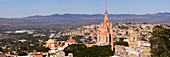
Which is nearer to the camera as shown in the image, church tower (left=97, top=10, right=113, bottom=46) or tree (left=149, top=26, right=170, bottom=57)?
tree (left=149, top=26, right=170, bottom=57)

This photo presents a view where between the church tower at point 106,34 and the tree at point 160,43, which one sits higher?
the tree at point 160,43

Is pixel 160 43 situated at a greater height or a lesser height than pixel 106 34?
greater

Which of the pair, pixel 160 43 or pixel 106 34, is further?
pixel 106 34

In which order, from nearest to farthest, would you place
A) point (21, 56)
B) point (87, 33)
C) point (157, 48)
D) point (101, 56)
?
point (157, 48) → point (101, 56) → point (21, 56) → point (87, 33)

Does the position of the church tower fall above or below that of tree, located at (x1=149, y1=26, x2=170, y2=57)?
below

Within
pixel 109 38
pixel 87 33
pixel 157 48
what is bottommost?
pixel 87 33

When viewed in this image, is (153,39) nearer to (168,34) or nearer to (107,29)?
(168,34)

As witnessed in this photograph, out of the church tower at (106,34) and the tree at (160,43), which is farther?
the church tower at (106,34)

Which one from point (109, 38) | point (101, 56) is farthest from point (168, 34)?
point (109, 38)
